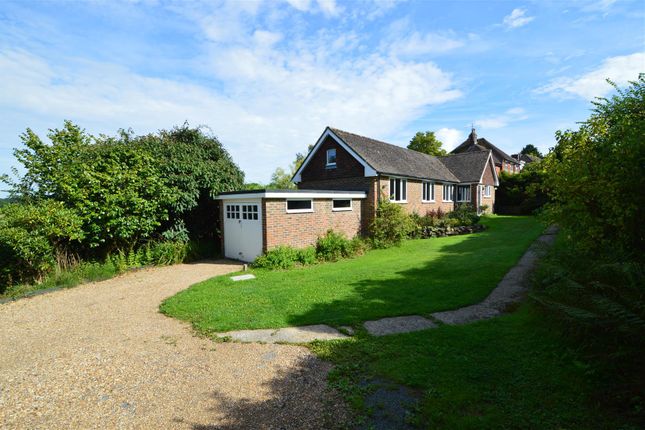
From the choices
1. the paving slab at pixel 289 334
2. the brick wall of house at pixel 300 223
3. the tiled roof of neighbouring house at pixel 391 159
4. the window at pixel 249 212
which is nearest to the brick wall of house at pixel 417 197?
the tiled roof of neighbouring house at pixel 391 159

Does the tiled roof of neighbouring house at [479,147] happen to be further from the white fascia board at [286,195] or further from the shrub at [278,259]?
the shrub at [278,259]

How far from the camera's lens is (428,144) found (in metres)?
50.6

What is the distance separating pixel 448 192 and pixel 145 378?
26.7 metres

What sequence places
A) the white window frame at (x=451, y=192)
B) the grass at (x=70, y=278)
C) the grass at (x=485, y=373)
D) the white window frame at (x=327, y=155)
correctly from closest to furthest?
the grass at (x=485, y=373), the grass at (x=70, y=278), the white window frame at (x=327, y=155), the white window frame at (x=451, y=192)

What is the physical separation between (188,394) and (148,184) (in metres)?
10.5

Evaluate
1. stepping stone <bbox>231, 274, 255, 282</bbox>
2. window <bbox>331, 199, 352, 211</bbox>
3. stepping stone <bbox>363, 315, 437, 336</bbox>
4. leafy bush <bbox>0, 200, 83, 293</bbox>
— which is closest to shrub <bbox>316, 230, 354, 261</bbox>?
window <bbox>331, 199, 352, 211</bbox>

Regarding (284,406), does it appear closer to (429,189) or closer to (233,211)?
(233,211)

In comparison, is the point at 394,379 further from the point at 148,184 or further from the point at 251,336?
the point at 148,184

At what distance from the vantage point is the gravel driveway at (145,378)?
3775 millimetres

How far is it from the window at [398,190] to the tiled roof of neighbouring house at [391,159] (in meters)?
0.56

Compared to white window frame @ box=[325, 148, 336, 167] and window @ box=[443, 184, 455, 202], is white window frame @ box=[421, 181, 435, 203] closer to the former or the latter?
window @ box=[443, 184, 455, 202]

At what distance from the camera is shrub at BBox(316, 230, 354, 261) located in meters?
13.5

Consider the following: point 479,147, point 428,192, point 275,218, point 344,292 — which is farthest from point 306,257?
point 479,147

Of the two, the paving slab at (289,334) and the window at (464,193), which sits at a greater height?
the window at (464,193)
